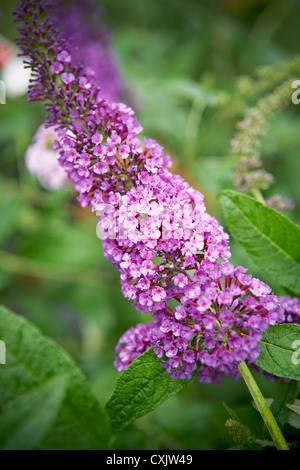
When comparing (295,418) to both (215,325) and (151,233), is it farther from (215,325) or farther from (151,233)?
(151,233)

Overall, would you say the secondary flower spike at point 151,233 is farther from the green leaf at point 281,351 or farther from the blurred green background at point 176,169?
the blurred green background at point 176,169

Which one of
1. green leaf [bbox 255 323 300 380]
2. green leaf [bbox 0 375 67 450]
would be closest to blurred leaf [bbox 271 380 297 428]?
green leaf [bbox 255 323 300 380]

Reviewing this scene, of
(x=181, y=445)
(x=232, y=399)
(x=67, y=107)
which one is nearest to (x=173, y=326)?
(x=67, y=107)

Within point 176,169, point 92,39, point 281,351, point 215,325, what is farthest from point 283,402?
point 92,39

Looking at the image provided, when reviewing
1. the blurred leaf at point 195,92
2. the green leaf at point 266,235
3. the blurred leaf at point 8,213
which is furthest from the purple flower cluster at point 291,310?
the blurred leaf at point 8,213

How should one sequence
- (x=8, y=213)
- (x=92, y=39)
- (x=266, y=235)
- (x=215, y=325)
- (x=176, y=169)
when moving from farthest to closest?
(x=176, y=169) < (x=8, y=213) < (x=92, y=39) < (x=266, y=235) < (x=215, y=325)

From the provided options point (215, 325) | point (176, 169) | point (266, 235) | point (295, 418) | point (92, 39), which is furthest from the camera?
point (176, 169)

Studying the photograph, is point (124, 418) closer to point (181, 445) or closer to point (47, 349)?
point (47, 349)
